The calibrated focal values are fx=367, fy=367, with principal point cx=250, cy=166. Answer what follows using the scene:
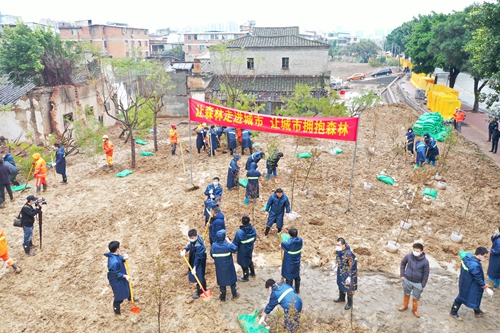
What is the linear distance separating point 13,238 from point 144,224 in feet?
10.2

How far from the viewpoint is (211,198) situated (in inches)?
352

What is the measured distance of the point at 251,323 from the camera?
5.93 metres

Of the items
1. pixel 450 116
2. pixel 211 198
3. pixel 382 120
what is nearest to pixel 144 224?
pixel 211 198

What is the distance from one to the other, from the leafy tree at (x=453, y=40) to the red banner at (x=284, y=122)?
1729 centimetres

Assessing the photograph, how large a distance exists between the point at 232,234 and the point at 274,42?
74.7ft

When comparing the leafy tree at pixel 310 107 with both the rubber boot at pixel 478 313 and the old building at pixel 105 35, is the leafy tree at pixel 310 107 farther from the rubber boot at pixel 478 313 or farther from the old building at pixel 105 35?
the old building at pixel 105 35

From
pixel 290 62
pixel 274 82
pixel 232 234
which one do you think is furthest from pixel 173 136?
pixel 290 62

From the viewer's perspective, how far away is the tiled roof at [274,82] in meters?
27.0

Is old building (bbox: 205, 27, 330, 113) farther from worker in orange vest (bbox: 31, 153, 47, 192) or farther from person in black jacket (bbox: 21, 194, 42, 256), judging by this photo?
person in black jacket (bbox: 21, 194, 42, 256)

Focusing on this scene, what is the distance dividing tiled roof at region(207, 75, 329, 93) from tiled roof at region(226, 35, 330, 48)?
7.50ft

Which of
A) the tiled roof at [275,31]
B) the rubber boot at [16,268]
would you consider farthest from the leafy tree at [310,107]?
the tiled roof at [275,31]

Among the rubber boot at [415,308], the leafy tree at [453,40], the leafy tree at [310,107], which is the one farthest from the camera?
the leafy tree at [453,40]

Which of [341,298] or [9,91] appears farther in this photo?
[9,91]

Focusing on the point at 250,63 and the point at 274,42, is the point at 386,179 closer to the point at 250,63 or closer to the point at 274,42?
the point at 250,63
